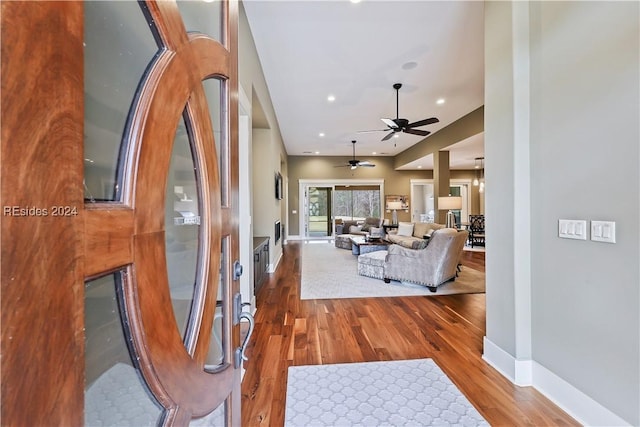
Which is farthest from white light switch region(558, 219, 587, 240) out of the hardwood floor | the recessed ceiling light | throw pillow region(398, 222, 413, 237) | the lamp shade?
the lamp shade

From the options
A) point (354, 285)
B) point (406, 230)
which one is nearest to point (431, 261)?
point (354, 285)

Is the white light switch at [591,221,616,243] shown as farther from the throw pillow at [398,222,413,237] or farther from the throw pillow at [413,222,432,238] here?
the throw pillow at [398,222,413,237]

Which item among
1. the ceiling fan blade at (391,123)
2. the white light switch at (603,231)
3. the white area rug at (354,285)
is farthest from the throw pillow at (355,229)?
the white light switch at (603,231)

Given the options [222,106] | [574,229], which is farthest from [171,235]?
[574,229]

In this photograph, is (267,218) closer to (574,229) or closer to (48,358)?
(574,229)

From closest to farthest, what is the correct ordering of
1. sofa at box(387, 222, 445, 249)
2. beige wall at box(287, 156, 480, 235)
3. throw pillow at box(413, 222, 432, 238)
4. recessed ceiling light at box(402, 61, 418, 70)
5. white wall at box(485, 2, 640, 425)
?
white wall at box(485, 2, 640, 425) → recessed ceiling light at box(402, 61, 418, 70) → sofa at box(387, 222, 445, 249) → throw pillow at box(413, 222, 432, 238) → beige wall at box(287, 156, 480, 235)

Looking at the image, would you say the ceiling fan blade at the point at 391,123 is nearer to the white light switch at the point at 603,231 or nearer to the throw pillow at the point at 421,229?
the throw pillow at the point at 421,229

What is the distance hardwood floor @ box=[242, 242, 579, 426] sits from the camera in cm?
181

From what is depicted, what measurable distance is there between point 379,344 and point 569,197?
1.86 meters

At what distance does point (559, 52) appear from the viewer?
1808mm

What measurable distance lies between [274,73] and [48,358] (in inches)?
174

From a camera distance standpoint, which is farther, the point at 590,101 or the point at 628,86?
the point at 590,101

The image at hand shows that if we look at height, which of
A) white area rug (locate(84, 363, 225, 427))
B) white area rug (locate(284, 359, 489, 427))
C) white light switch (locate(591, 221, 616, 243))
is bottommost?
white area rug (locate(284, 359, 489, 427))

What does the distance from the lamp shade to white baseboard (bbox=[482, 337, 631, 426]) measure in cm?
540
